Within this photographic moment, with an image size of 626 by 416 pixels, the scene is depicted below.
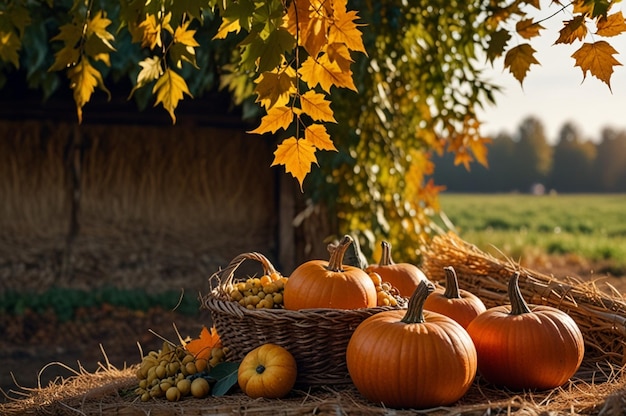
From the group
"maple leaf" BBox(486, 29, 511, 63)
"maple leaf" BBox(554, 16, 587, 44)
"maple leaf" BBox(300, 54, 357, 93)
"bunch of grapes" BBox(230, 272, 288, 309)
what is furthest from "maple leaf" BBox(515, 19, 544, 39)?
"bunch of grapes" BBox(230, 272, 288, 309)

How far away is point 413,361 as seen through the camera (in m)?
2.29

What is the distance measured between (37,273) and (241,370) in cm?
493

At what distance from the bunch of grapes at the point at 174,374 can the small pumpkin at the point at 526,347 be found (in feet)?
3.01

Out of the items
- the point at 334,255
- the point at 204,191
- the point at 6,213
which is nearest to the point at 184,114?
the point at 204,191

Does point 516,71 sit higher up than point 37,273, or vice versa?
point 516,71

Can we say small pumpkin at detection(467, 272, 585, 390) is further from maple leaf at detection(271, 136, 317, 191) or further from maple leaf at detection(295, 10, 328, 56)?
maple leaf at detection(295, 10, 328, 56)

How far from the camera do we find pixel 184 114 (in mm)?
7137

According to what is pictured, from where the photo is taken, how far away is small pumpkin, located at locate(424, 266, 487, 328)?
2.74m

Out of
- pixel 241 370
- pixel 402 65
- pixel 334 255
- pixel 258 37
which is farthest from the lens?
pixel 402 65

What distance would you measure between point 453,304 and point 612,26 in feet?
3.53

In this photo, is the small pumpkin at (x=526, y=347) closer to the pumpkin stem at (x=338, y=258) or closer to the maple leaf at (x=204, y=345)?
the pumpkin stem at (x=338, y=258)

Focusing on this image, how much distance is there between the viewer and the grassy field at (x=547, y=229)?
49.2 ft

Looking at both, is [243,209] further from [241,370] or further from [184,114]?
[241,370]

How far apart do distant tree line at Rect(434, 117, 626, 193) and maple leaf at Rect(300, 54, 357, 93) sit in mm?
51161
